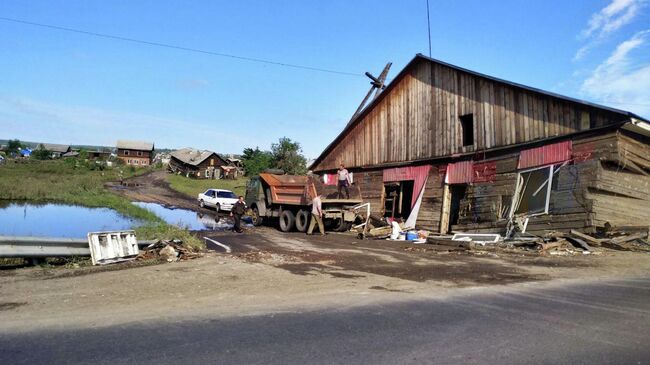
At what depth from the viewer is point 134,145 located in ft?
369

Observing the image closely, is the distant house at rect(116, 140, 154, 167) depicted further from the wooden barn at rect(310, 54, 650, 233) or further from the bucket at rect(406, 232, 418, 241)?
the bucket at rect(406, 232, 418, 241)

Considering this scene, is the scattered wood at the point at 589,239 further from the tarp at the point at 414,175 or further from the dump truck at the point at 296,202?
the dump truck at the point at 296,202

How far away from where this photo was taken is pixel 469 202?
58.0 ft

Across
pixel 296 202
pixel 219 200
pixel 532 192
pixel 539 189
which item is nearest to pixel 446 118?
pixel 532 192

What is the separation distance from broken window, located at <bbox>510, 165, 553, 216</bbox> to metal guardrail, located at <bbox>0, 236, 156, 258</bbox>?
1318cm

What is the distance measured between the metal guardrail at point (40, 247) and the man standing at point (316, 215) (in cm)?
987

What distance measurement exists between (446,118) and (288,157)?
33331 mm

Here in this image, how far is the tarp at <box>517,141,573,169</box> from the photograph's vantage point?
567 inches

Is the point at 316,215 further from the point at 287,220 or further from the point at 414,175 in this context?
the point at 414,175

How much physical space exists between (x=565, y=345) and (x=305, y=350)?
2.56 meters

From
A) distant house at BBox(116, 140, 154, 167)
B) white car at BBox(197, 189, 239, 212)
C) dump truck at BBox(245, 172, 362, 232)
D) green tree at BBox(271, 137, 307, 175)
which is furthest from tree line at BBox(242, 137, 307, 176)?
distant house at BBox(116, 140, 154, 167)

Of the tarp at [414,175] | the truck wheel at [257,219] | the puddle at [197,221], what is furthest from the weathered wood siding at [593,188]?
the puddle at [197,221]

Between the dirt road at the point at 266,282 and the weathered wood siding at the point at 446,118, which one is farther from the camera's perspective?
the weathered wood siding at the point at 446,118

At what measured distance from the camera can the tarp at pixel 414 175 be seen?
65.5 feet
